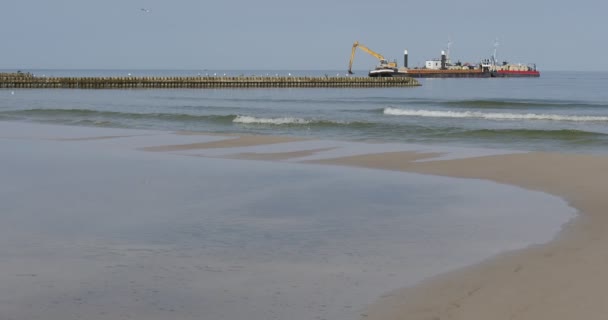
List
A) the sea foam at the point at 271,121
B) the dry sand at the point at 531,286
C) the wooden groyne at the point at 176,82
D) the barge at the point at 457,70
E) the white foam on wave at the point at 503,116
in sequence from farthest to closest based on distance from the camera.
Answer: the barge at the point at 457,70 → the wooden groyne at the point at 176,82 → the white foam on wave at the point at 503,116 → the sea foam at the point at 271,121 → the dry sand at the point at 531,286

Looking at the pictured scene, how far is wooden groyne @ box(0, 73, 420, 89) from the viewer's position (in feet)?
290

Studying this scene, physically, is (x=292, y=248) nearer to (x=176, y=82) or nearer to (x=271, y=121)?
(x=271, y=121)

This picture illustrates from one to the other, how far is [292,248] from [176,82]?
8723 cm

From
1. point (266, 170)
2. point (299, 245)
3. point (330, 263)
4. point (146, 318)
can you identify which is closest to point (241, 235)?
point (299, 245)

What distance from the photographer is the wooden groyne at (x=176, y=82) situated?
88375 millimetres

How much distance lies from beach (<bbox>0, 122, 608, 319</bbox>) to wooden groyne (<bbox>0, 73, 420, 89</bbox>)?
3007 inches

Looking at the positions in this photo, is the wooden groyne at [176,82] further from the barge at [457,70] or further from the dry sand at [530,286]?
the dry sand at [530,286]

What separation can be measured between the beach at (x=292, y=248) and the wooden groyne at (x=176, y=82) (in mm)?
76365

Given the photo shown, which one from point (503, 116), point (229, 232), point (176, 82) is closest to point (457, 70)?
point (176, 82)

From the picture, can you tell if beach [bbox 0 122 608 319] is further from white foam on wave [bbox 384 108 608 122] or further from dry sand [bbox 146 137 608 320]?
white foam on wave [bbox 384 108 608 122]

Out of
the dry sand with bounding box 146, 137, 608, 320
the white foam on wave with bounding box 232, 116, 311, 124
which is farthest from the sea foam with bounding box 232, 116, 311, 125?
the dry sand with bounding box 146, 137, 608, 320

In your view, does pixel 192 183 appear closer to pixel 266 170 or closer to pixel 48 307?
pixel 266 170

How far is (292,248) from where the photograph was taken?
27.9ft

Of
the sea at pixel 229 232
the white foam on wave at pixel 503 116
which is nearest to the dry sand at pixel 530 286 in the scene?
the sea at pixel 229 232
